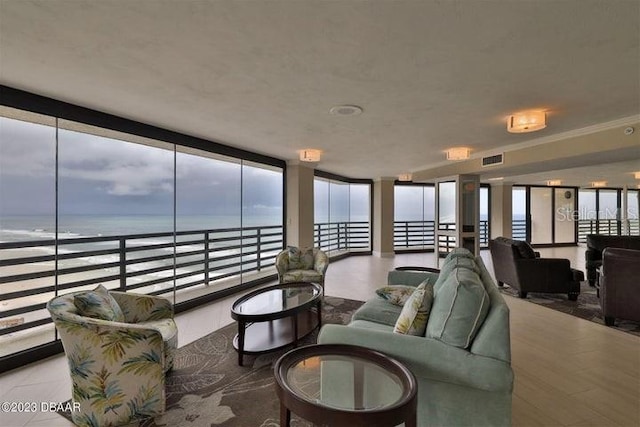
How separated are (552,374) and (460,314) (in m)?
1.64

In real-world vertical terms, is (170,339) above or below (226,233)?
below

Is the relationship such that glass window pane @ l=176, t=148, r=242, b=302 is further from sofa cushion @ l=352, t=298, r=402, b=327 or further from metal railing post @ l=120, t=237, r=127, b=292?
sofa cushion @ l=352, t=298, r=402, b=327

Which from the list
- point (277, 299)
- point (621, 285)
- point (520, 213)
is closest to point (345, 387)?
point (277, 299)

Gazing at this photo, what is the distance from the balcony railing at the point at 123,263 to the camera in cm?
300

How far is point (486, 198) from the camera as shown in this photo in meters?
9.87

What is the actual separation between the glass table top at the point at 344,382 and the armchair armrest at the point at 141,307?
1565mm

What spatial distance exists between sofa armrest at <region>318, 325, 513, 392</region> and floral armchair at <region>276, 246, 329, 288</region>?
97.2 inches

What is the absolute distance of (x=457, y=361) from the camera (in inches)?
56.7

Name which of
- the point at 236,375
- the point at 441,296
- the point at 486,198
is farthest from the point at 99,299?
the point at 486,198

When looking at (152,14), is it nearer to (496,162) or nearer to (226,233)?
(226,233)

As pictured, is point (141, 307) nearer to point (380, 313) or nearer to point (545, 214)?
point (380, 313)

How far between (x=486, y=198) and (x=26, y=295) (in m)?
11.0

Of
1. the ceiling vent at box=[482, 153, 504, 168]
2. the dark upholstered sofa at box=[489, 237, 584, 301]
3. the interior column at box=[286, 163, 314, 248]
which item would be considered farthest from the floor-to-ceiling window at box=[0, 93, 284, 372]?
the dark upholstered sofa at box=[489, 237, 584, 301]

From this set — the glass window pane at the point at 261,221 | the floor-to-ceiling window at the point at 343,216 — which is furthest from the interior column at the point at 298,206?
the floor-to-ceiling window at the point at 343,216
